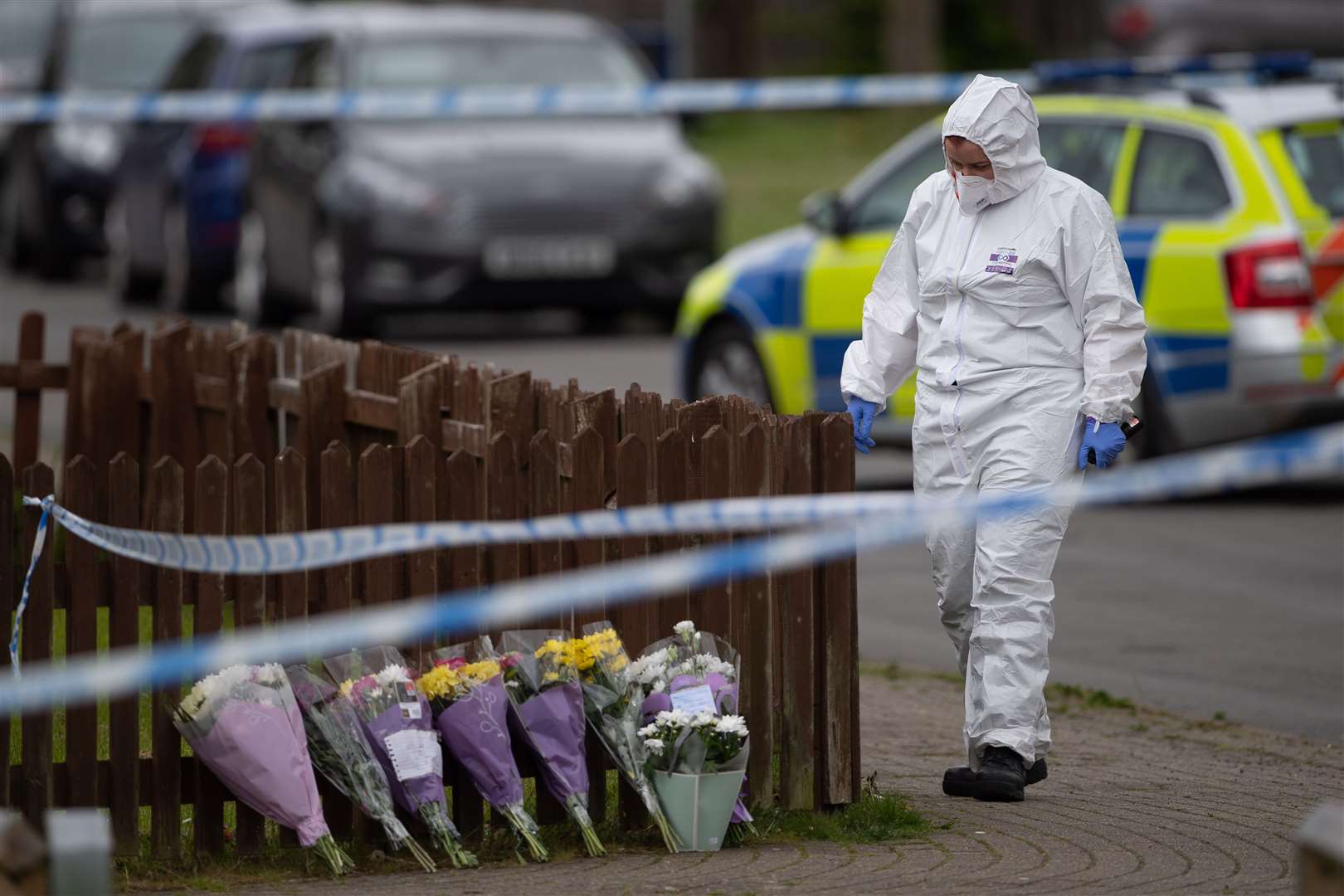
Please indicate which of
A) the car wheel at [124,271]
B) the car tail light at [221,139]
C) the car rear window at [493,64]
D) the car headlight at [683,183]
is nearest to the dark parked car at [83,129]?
the car wheel at [124,271]

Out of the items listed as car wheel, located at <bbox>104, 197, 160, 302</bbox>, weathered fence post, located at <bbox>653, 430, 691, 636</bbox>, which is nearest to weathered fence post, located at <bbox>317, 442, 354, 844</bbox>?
weathered fence post, located at <bbox>653, 430, 691, 636</bbox>

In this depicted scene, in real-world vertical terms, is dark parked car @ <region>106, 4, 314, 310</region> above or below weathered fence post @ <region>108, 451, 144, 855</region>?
above

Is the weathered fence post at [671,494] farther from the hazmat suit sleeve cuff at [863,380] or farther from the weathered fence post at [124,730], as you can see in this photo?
the weathered fence post at [124,730]

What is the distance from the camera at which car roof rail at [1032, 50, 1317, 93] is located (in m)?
11.7

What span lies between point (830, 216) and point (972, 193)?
17.9ft

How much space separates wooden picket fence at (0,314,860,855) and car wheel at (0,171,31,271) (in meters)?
17.4

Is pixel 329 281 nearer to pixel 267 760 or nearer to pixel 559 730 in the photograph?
pixel 559 730

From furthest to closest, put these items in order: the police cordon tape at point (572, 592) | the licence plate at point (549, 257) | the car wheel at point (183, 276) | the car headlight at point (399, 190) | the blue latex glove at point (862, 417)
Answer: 1. the car wheel at point (183, 276)
2. the licence plate at point (549, 257)
3. the car headlight at point (399, 190)
4. the blue latex glove at point (862, 417)
5. the police cordon tape at point (572, 592)

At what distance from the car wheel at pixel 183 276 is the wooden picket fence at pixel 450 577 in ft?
40.9

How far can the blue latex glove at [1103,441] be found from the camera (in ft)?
20.2

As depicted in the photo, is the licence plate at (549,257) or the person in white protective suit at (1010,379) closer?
the person in white protective suit at (1010,379)

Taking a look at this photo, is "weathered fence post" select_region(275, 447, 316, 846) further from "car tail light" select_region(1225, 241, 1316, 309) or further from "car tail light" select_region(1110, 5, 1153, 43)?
"car tail light" select_region(1110, 5, 1153, 43)

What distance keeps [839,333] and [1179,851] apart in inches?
236

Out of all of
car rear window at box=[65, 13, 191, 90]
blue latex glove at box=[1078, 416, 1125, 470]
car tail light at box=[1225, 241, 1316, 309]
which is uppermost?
car rear window at box=[65, 13, 191, 90]
